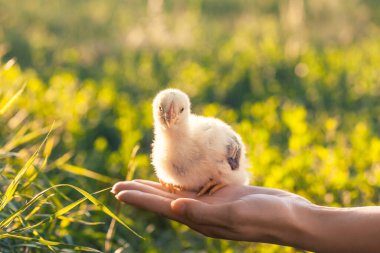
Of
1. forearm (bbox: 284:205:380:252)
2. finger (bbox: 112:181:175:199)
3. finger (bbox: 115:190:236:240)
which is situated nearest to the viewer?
forearm (bbox: 284:205:380:252)

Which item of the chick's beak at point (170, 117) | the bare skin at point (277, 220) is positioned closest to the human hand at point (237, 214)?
the bare skin at point (277, 220)

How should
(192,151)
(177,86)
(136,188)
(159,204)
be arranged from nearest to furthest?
(159,204) → (136,188) → (192,151) → (177,86)

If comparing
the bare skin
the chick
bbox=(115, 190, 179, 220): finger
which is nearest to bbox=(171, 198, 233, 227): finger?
the bare skin

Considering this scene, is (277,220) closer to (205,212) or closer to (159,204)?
(205,212)

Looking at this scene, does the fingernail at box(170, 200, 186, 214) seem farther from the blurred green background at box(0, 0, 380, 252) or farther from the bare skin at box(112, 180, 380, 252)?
the blurred green background at box(0, 0, 380, 252)

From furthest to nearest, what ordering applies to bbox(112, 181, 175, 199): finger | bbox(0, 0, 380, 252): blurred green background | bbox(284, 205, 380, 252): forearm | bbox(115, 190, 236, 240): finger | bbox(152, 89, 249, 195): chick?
bbox(0, 0, 380, 252): blurred green background → bbox(152, 89, 249, 195): chick → bbox(112, 181, 175, 199): finger → bbox(115, 190, 236, 240): finger → bbox(284, 205, 380, 252): forearm

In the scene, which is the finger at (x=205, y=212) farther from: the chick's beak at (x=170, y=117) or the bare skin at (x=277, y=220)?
the chick's beak at (x=170, y=117)

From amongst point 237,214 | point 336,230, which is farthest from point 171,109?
point 336,230
